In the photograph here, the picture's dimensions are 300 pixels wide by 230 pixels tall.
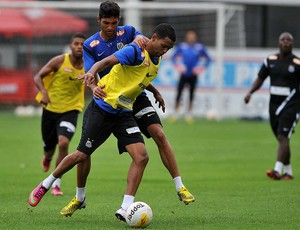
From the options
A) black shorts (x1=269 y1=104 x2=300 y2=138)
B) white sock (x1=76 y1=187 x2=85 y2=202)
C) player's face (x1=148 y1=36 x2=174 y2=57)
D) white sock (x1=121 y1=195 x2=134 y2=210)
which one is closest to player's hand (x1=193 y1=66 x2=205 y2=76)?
black shorts (x1=269 y1=104 x2=300 y2=138)

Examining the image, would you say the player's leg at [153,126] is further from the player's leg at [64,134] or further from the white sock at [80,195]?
the player's leg at [64,134]

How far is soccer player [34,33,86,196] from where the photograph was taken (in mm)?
13289

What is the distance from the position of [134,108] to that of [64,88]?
3.13 m

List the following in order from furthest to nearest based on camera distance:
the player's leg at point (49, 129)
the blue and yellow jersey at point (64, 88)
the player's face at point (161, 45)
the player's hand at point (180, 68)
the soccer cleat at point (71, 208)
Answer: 1. the player's hand at point (180, 68)
2. the player's leg at point (49, 129)
3. the blue and yellow jersey at point (64, 88)
4. the soccer cleat at point (71, 208)
5. the player's face at point (161, 45)

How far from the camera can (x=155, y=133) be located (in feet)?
35.1

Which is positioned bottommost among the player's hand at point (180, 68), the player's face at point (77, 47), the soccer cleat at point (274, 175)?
the player's hand at point (180, 68)

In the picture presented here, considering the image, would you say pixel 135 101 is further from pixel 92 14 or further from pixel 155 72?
pixel 92 14

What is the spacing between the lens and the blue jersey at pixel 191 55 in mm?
27562

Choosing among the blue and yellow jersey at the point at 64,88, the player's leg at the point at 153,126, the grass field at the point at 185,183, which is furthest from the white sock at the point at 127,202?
the blue and yellow jersey at the point at 64,88

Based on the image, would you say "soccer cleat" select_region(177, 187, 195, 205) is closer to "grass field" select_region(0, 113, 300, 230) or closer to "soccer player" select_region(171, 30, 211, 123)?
"grass field" select_region(0, 113, 300, 230)

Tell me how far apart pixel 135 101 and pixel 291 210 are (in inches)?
93.9

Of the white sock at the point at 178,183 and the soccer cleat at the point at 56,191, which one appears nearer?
the white sock at the point at 178,183

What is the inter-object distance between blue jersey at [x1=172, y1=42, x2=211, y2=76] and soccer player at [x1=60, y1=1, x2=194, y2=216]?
55.2 ft

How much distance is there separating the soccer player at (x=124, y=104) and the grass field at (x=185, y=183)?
0.65 m
